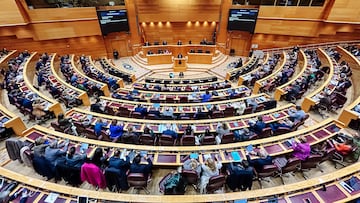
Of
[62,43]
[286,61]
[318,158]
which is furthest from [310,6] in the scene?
[62,43]

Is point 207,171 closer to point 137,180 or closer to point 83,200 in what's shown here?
point 137,180

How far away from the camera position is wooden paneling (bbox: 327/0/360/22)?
14.3 metres

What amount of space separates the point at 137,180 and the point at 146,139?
1729 millimetres

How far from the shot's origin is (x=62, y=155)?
5121 millimetres

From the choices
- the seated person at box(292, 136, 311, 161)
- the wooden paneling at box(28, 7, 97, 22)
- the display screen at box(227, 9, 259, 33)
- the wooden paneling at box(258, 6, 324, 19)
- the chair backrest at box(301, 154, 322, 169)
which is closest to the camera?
the chair backrest at box(301, 154, 322, 169)

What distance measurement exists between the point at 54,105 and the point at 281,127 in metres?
9.33

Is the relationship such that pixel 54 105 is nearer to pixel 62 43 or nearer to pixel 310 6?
pixel 62 43

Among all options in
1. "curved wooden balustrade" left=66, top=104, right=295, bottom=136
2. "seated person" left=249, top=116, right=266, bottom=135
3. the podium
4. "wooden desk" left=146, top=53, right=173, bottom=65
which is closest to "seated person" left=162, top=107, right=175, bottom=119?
"curved wooden balustrade" left=66, top=104, right=295, bottom=136

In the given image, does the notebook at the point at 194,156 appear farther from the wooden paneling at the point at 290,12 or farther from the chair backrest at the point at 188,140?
the wooden paneling at the point at 290,12

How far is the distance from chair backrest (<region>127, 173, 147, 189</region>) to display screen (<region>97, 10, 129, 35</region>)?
17.8 metres

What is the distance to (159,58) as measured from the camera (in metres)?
19.6

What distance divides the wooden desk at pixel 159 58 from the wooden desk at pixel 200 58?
6.87 feet

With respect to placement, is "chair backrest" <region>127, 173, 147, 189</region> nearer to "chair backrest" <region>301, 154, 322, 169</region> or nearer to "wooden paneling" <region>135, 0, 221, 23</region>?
"chair backrest" <region>301, 154, 322, 169</region>

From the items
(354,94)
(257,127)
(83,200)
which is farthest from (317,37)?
(83,200)
